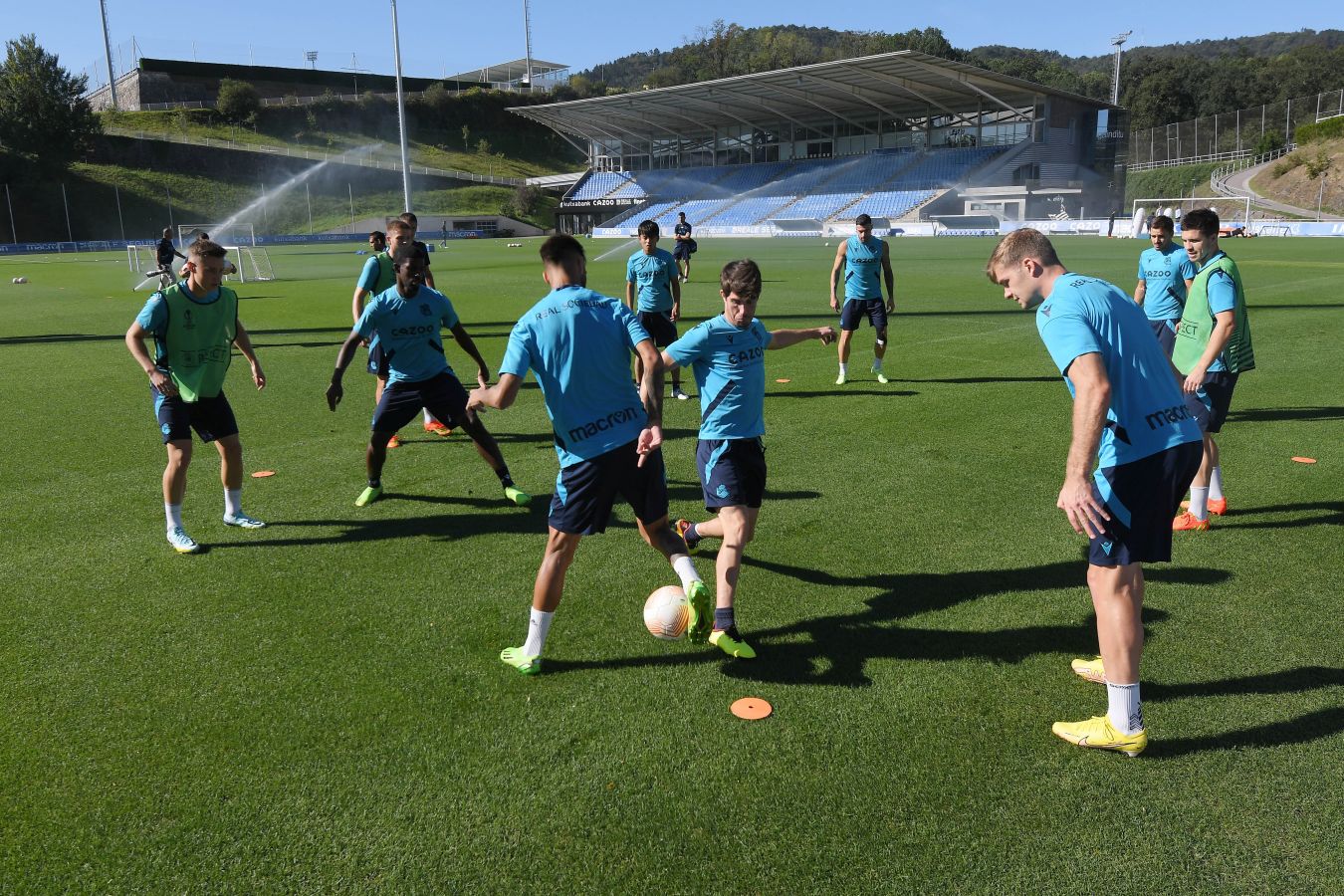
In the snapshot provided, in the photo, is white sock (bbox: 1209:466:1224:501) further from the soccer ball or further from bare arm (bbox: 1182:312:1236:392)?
the soccer ball

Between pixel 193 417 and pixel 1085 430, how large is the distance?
5.82 metres

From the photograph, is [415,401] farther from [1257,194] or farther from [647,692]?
[1257,194]

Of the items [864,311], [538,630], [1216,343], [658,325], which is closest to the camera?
[538,630]

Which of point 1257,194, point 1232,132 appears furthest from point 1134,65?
point 1257,194

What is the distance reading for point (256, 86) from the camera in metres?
102

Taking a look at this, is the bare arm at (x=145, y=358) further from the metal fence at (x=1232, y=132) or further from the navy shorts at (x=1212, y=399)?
the metal fence at (x=1232, y=132)

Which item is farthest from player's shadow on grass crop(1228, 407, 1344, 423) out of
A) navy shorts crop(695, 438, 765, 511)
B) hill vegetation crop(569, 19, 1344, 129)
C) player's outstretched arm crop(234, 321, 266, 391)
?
hill vegetation crop(569, 19, 1344, 129)

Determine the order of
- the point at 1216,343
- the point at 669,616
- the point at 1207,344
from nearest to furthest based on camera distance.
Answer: the point at 669,616 < the point at 1216,343 < the point at 1207,344

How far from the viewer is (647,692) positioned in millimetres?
4379

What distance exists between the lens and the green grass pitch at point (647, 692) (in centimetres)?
328

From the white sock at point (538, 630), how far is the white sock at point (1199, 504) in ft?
15.5

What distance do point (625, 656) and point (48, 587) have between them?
3.72 metres

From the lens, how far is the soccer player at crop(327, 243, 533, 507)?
7.23 m

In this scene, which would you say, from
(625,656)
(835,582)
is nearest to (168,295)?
(625,656)
